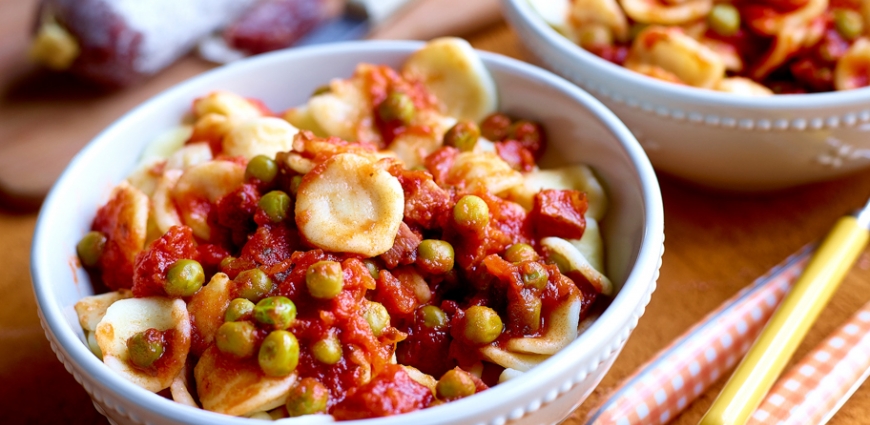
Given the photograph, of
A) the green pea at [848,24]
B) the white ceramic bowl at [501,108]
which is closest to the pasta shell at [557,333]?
the white ceramic bowl at [501,108]

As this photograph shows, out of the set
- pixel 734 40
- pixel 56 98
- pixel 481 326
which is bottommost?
pixel 56 98

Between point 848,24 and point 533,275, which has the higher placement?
point 848,24

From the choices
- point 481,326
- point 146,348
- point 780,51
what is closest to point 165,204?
point 146,348

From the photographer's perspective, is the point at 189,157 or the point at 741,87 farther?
the point at 741,87

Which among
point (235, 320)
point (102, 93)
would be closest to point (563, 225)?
point (235, 320)

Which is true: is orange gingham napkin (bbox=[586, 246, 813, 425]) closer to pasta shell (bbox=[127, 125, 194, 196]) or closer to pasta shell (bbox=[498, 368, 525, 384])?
pasta shell (bbox=[498, 368, 525, 384])

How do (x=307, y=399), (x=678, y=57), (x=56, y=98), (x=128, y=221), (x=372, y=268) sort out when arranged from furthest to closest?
(x=56, y=98)
(x=678, y=57)
(x=128, y=221)
(x=372, y=268)
(x=307, y=399)

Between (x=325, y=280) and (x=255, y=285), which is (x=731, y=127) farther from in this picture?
(x=255, y=285)
